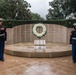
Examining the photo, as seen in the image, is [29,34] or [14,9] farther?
[14,9]

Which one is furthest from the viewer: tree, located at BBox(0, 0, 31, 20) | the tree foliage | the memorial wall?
tree, located at BBox(0, 0, 31, 20)

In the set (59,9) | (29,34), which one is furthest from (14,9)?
(29,34)

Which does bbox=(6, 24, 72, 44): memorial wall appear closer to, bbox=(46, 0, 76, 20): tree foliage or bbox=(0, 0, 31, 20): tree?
bbox=(46, 0, 76, 20): tree foliage

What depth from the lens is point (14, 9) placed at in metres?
24.5

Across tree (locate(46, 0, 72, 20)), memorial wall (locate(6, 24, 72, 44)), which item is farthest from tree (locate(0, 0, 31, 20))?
memorial wall (locate(6, 24, 72, 44))

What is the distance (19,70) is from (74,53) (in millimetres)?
2031

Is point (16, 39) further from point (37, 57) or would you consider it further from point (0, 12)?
point (0, 12)

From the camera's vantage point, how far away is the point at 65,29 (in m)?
10.3

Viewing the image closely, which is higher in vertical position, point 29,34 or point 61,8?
point 61,8

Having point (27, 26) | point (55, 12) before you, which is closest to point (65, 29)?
point (27, 26)

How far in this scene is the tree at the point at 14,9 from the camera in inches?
875

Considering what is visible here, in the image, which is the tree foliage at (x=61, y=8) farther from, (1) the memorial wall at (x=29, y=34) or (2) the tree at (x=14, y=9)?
(1) the memorial wall at (x=29, y=34)

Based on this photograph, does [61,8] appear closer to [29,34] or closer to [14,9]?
[14,9]

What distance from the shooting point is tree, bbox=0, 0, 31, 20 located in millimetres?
22219
